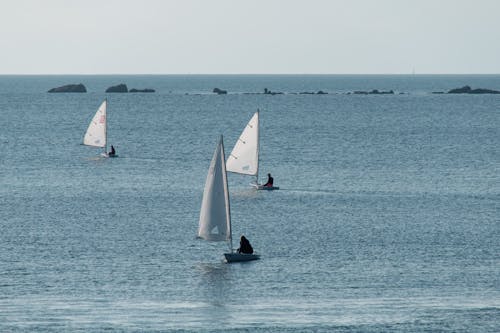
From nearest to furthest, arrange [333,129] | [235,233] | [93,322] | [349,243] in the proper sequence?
[93,322], [349,243], [235,233], [333,129]

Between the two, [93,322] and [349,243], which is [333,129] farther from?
[93,322]

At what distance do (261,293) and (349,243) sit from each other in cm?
1554

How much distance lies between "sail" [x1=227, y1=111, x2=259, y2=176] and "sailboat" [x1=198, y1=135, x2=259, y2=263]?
3150 centimetres

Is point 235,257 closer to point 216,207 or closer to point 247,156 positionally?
point 216,207

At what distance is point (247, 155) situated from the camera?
10250 centimetres

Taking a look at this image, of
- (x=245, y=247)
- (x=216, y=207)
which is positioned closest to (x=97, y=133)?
(x=216, y=207)

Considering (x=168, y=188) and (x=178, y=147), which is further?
(x=178, y=147)

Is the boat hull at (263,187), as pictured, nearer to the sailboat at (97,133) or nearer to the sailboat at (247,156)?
the sailboat at (247,156)

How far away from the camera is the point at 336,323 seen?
5297cm

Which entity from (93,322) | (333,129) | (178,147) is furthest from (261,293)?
(333,129)

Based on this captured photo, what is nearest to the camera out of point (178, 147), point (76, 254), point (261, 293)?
point (261, 293)

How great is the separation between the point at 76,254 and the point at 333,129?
129803 mm

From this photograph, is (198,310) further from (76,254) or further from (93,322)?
(76,254)

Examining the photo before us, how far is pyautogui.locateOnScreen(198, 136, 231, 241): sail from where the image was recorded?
69438 mm
